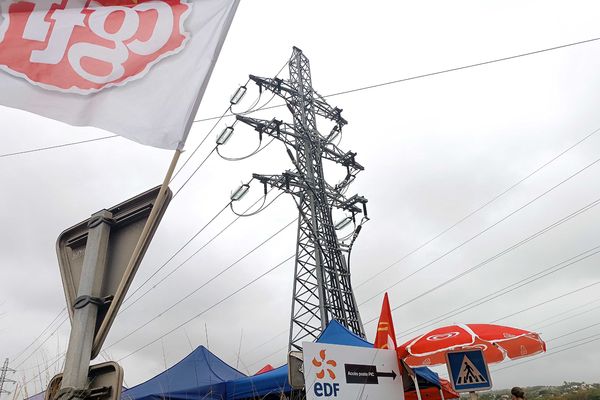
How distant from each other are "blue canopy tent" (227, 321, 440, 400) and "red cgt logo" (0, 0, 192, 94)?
540cm

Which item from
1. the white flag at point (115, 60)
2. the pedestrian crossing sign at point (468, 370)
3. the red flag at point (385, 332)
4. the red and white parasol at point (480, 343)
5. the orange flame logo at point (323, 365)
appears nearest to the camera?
the white flag at point (115, 60)

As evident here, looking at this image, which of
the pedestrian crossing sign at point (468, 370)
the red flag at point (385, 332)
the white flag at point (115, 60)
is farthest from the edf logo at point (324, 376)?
the white flag at point (115, 60)

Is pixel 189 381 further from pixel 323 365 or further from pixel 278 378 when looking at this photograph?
pixel 323 365

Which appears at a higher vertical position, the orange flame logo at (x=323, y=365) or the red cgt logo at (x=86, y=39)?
the red cgt logo at (x=86, y=39)

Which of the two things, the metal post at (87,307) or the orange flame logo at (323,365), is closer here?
the metal post at (87,307)

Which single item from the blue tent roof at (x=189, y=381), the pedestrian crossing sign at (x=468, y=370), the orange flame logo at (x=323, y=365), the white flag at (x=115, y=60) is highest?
the white flag at (x=115, y=60)

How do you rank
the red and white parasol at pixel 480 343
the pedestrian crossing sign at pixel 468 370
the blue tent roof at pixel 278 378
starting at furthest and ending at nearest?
the blue tent roof at pixel 278 378 → the red and white parasol at pixel 480 343 → the pedestrian crossing sign at pixel 468 370

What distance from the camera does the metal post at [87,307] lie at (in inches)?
59.2

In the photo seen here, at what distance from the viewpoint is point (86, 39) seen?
2334 mm

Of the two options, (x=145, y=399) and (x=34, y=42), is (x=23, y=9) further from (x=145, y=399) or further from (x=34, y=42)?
(x=145, y=399)

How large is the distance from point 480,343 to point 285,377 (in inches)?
121

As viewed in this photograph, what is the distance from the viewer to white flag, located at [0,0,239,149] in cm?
208

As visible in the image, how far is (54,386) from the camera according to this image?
1.72m

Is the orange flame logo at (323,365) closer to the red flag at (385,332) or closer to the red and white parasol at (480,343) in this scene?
the red and white parasol at (480,343)
